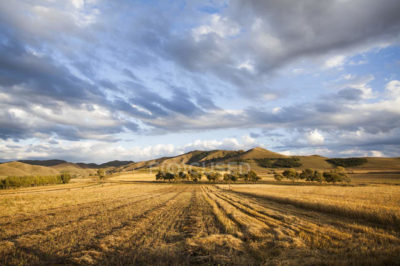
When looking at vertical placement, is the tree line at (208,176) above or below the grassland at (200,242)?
below

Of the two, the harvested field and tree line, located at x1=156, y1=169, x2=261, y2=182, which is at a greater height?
the harvested field

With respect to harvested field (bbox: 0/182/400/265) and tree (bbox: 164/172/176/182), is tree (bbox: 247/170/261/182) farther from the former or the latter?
harvested field (bbox: 0/182/400/265)

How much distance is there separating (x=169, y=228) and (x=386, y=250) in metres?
11.7

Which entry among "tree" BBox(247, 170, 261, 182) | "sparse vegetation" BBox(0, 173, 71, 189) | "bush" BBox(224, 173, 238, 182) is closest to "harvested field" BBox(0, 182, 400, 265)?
"bush" BBox(224, 173, 238, 182)

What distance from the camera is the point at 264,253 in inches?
357

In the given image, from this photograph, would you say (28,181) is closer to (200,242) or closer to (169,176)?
(169,176)

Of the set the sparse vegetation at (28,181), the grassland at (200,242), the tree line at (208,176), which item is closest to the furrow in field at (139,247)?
the grassland at (200,242)

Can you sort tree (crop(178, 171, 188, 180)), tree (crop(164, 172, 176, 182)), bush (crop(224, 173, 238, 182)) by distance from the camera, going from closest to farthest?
1. bush (crop(224, 173, 238, 182))
2. tree (crop(164, 172, 176, 182))
3. tree (crop(178, 171, 188, 180))

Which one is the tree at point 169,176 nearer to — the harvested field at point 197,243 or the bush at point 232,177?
the bush at point 232,177

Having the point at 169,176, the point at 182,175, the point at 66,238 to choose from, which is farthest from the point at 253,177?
the point at 66,238

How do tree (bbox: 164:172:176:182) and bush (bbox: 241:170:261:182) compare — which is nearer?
bush (bbox: 241:170:261:182)

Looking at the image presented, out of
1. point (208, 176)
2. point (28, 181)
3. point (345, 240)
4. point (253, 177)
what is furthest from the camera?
point (208, 176)

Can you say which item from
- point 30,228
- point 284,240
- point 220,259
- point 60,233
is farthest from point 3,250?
point 284,240

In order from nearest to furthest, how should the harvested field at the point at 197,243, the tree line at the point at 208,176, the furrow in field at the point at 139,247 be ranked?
the harvested field at the point at 197,243 → the furrow in field at the point at 139,247 → the tree line at the point at 208,176
